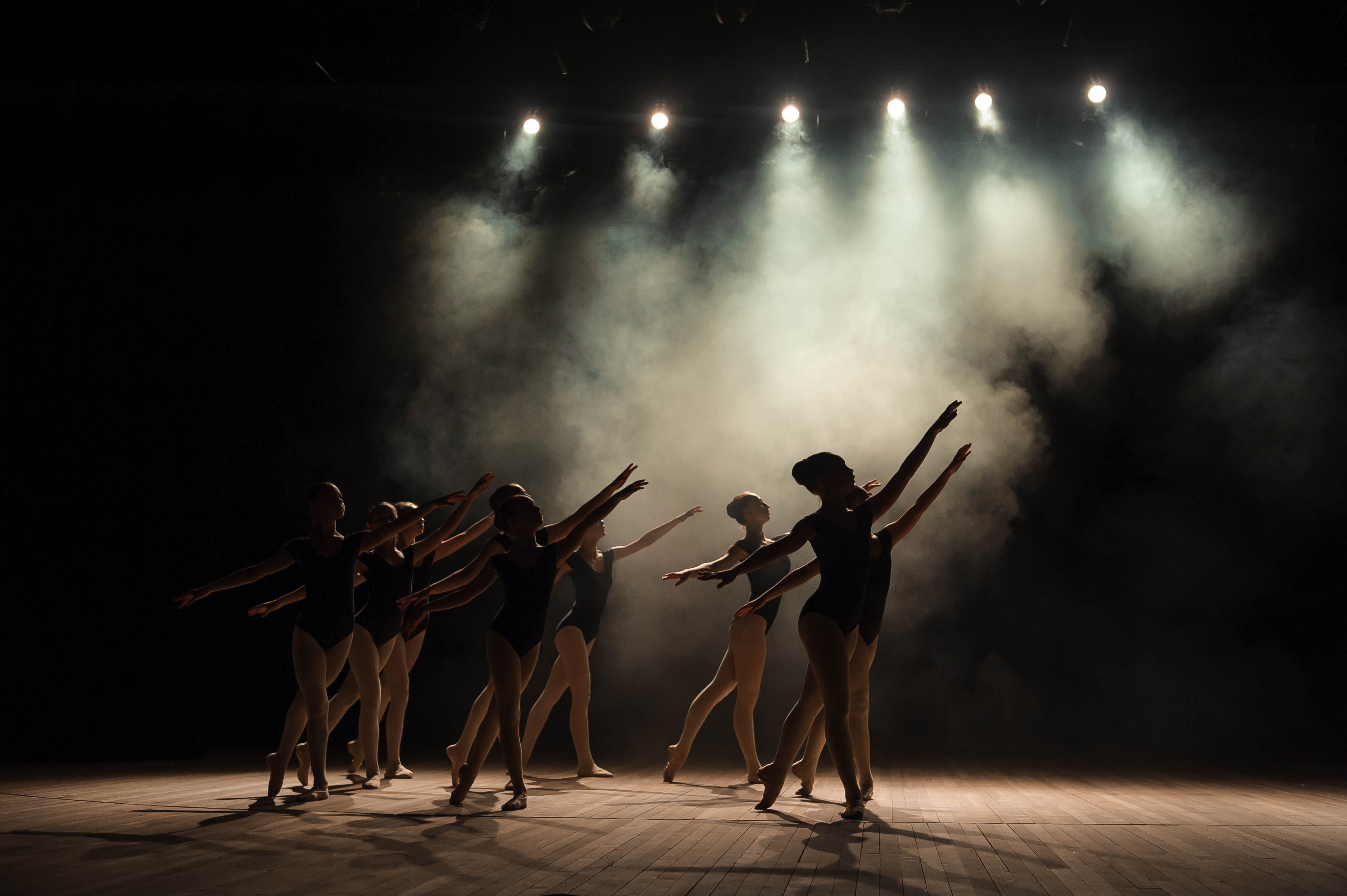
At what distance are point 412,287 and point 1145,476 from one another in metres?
6.25

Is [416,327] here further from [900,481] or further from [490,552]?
[900,481]

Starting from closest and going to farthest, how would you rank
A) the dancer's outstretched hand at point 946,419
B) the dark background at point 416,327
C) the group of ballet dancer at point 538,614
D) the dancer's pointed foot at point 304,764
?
the group of ballet dancer at point 538,614, the dancer's outstretched hand at point 946,419, the dancer's pointed foot at point 304,764, the dark background at point 416,327

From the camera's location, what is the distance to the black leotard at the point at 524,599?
140 inches

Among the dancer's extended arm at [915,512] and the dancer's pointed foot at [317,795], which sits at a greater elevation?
the dancer's extended arm at [915,512]

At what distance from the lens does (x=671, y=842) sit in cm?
291

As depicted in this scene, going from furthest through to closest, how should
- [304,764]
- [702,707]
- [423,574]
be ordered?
1. [423,574]
2. [702,707]
3. [304,764]

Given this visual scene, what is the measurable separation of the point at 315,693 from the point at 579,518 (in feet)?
4.28

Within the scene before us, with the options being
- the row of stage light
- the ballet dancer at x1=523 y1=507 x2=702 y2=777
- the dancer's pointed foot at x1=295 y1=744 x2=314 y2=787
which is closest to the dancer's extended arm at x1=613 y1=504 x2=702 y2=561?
the ballet dancer at x1=523 y1=507 x2=702 y2=777

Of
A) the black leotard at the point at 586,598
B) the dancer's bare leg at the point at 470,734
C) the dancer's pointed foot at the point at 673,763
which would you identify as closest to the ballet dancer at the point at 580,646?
the black leotard at the point at 586,598

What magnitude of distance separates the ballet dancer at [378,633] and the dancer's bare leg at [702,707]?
A: 1435 mm

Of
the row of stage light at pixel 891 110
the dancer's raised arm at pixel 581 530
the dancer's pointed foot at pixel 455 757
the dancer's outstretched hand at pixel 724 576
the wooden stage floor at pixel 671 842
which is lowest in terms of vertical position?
the wooden stage floor at pixel 671 842

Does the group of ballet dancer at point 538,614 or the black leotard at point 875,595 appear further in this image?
the black leotard at point 875,595

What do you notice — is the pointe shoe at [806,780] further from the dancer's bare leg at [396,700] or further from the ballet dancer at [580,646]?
the dancer's bare leg at [396,700]

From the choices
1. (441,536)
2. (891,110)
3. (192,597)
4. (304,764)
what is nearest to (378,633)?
(441,536)
